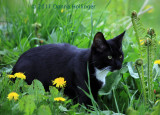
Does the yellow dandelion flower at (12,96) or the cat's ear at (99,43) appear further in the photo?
the cat's ear at (99,43)

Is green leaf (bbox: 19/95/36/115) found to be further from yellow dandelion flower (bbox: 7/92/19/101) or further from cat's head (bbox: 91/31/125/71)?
cat's head (bbox: 91/31/125/71)

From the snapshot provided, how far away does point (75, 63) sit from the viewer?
2.08 m

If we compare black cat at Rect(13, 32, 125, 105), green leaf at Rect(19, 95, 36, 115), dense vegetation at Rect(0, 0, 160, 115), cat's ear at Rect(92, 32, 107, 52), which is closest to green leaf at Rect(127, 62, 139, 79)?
dense vegetation at Rect(0, 0, 160, 115)

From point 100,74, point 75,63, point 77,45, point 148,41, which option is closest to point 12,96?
point 75,63

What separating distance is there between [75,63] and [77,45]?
56 cm

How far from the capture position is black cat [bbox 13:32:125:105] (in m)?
1.98

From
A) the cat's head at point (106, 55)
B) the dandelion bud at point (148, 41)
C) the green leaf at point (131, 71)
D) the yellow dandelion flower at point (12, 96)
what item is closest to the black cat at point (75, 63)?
the cat's head at point (106, 55)

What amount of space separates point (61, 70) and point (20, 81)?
0.41 metres

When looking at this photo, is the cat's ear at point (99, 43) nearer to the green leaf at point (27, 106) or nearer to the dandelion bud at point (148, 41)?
the dandelion bud at point (148, 41)

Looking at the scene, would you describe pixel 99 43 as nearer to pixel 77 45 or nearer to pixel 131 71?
pixel 131 71

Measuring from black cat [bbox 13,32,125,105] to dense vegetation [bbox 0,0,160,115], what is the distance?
0.13 meters

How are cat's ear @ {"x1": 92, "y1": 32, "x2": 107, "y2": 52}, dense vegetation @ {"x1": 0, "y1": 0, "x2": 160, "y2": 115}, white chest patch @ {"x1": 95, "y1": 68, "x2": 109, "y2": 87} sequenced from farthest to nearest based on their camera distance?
white chest patch @ {"x1": 95, "y1": 68, "x2": 109, "y2": 87} → cat's ear @ {"x1": 92, "y1": 32, "x2": 107, "y2": 52} → dense vegetation @ {"x1": 0, "y1": 0, "x2": 160, "y2": 115}

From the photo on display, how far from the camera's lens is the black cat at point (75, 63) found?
6.51 ft

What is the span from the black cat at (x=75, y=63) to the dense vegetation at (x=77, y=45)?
0.13 meters
